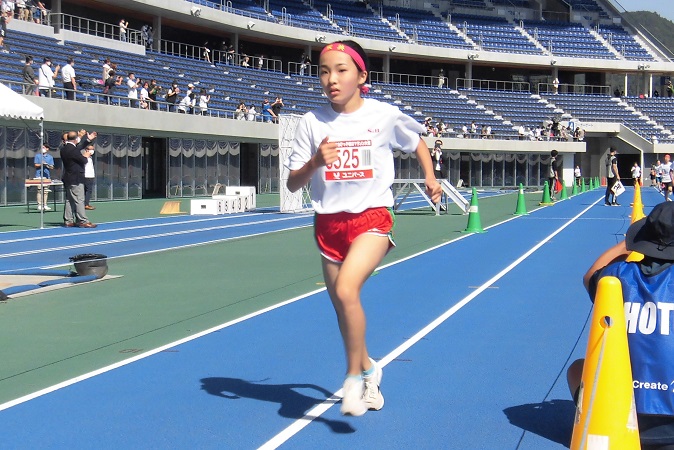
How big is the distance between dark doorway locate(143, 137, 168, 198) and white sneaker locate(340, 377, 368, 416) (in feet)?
110

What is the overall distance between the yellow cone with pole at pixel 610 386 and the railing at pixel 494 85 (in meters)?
64.9

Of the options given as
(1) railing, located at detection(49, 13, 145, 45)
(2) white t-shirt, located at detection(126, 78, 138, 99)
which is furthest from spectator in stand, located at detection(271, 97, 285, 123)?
(2) white t-shirt, located at detection(126, 78, 138, 99)

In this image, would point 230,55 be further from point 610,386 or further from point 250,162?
point 610,386

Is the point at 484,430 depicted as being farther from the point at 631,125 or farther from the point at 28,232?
the point at 631,125

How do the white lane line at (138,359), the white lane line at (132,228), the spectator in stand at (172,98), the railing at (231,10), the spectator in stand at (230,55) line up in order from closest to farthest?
the white lane line at (138,359)
the white lane line at (132,228)
the spectator in stand at (172,98)
the railing at (231,10)
the spectator in stand at (230,55)

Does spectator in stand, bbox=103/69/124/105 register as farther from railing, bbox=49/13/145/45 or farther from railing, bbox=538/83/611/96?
railing, bbox=538/83/611/96

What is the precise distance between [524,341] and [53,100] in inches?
925

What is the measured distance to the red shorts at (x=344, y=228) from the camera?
530 centimetres

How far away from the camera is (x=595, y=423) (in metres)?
3.86

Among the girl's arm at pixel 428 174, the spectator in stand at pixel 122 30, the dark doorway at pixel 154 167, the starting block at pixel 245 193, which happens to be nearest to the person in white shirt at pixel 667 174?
the starting block at pixel 245 193

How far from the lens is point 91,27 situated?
41688 millimetres

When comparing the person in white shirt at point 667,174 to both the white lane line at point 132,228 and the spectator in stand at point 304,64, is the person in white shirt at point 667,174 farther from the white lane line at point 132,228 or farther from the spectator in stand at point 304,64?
the spectator in stand at point 304,64

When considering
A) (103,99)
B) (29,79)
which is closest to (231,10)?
(103,99)

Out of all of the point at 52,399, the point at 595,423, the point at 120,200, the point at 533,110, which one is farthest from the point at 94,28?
the point at 595,423
